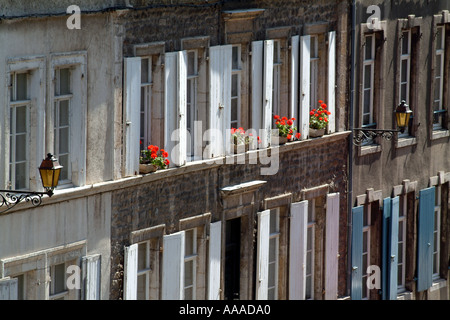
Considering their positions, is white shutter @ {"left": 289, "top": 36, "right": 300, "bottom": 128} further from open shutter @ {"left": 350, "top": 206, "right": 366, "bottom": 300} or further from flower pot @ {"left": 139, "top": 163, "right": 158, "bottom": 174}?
flower pot @ {"left": 139, "top": 163, "right": 158, "bottom": 174}

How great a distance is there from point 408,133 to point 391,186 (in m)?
1.13

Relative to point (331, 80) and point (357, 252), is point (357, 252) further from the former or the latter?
point (331, 80)

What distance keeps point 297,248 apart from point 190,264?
2.72 meters

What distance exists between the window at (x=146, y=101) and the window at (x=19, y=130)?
8.01ft

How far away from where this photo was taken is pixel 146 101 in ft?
64.7

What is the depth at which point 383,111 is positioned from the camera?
83.0 ft

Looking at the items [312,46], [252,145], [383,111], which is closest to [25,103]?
[252,145]

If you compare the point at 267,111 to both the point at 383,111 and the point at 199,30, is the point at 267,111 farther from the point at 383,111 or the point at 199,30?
the point at 383,111

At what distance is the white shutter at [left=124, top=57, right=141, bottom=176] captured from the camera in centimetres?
1895

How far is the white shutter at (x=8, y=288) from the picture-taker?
1706 centimetres

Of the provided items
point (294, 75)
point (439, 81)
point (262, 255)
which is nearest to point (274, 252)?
point (262, 255)

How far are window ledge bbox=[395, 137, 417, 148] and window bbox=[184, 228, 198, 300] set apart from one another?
5.92 meters

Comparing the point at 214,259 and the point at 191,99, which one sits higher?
the point at 191,99

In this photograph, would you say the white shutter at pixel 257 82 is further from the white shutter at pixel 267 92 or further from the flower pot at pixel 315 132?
the flower pot at pixel 315 132
